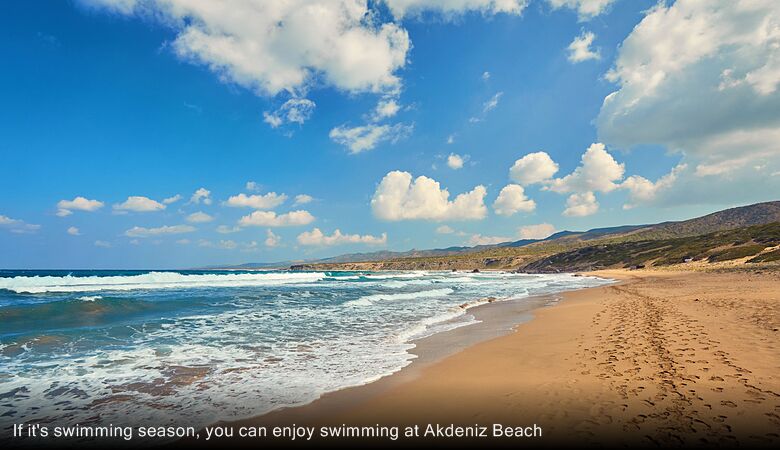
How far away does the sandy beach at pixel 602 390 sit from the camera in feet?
15.5

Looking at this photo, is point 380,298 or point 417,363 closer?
point 417,363

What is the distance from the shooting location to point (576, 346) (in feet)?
32.6

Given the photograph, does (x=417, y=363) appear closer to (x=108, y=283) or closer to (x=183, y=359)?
(x=183, y=359)

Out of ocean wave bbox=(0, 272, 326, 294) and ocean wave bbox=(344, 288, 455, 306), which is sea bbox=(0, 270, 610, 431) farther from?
ocean wave bbox=(0, 272, 326, 294)

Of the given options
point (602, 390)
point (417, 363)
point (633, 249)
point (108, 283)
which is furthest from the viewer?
point (633, 249)

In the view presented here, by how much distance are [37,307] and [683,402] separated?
25.5 metres

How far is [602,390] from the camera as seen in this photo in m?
6.24

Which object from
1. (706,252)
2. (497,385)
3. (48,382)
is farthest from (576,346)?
(706,252)

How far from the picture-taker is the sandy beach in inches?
186

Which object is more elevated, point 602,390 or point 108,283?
point 108,283

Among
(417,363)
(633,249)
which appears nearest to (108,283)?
(417,363)

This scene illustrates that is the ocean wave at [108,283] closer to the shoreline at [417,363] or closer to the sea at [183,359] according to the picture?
the sea at [183,359]

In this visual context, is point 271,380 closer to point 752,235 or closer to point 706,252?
point 706,252

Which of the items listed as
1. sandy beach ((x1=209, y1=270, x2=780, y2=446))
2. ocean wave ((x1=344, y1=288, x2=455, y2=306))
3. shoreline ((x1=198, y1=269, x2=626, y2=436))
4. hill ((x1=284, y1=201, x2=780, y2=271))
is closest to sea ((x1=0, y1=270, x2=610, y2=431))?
shoreline ((x1=198, y1=269, x2=626, y2=436))
